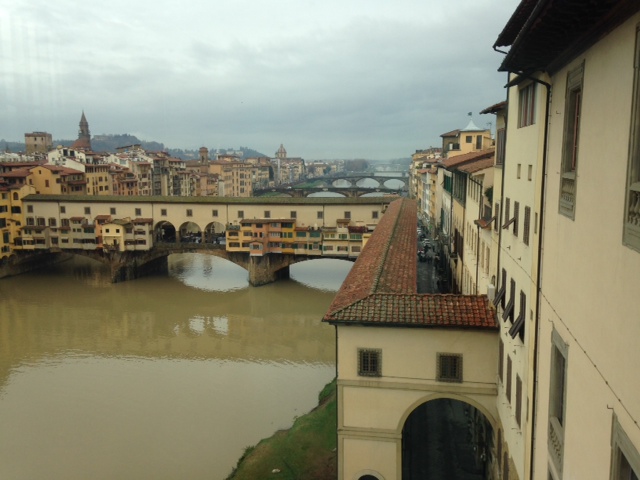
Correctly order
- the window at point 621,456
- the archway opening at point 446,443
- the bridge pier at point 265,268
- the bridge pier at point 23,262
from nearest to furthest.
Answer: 1. the window at point 621,456
2. the archway opening at point 446,443
3. the bridge pier at point 265,268
4. the bridge pier at point 23,262

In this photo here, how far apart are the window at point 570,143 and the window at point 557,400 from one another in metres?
1.52

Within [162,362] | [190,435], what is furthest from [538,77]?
[162,362]

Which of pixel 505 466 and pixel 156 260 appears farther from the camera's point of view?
pixel 156 260

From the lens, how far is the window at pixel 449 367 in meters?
12.0

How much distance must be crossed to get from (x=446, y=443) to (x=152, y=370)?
13.0 metres

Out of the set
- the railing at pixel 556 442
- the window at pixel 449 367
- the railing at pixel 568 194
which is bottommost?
the window at pixel 449 367

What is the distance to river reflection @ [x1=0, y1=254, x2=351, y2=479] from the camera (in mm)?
16625

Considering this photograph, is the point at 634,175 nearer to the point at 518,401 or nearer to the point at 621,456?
the point at 621,456

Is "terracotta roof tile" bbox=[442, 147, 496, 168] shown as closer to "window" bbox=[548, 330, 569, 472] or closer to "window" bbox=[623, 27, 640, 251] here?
"window" bbox=[548, 330, 569, 472]

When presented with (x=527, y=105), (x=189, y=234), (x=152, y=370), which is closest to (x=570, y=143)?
(x=527, y=105)

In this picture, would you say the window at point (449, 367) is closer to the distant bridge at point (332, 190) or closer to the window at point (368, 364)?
the window at point (368, 364)

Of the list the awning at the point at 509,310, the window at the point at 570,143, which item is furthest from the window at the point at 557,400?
the awning at the point at 509,310

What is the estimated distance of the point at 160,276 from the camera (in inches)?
1658

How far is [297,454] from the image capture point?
50.0ft
